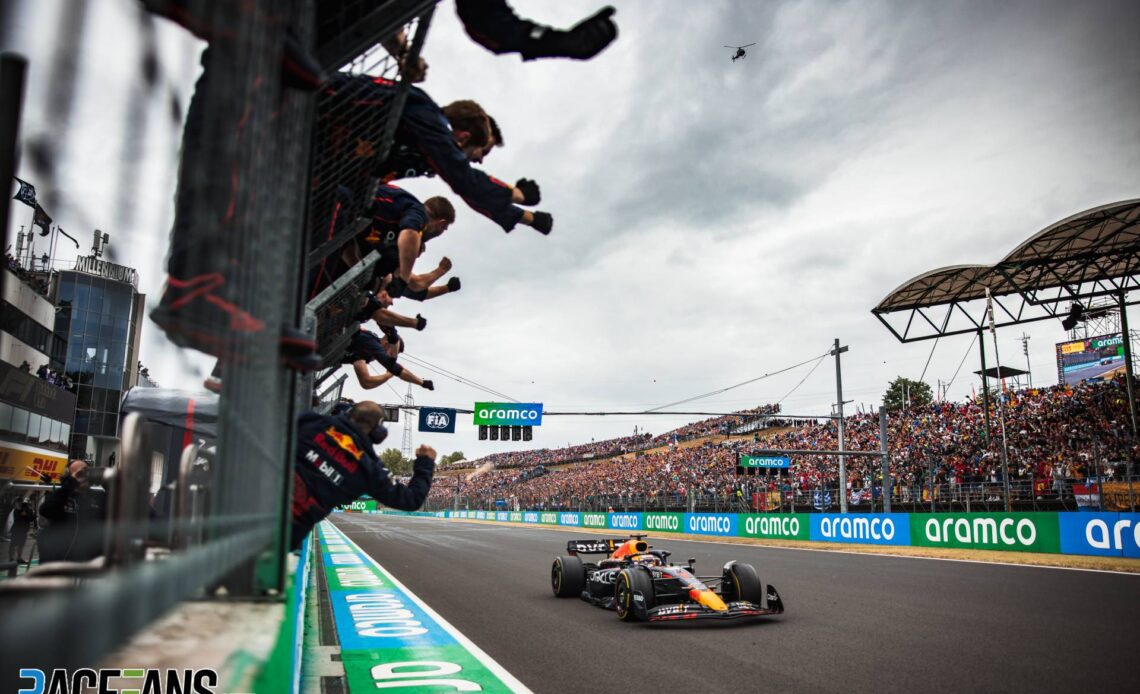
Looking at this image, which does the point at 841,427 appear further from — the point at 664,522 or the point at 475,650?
the point at 475,650

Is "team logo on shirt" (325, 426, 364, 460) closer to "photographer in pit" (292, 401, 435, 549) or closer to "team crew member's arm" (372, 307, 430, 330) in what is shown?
"photographer in pit" (292, 401, 435, 549)

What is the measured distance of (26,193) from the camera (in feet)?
3.81

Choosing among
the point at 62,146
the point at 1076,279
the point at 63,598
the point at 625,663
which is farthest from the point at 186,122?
the point at 1076,279

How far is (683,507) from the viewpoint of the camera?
31562 mm

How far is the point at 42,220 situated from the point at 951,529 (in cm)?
1893

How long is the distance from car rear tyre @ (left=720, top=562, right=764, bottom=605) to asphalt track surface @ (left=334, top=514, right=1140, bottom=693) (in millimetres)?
318

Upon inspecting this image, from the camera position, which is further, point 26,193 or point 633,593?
point 633,593

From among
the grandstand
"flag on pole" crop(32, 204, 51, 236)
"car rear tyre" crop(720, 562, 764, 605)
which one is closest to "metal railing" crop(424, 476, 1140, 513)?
"car rear tyre" crop(720, 562, 764, 605)

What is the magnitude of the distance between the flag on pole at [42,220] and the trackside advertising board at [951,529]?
615 inches

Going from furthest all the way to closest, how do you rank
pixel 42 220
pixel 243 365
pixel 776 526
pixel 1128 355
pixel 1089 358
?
1. pixel 1089 358
2. pixel 776 526
3. pixel 1128 355
4. pixel 243 365
5. pixel 42 220

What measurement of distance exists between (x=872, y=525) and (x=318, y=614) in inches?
612

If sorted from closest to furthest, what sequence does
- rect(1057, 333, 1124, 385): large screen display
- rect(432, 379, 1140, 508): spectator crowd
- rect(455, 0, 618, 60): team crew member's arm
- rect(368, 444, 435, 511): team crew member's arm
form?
rect(455, 0, 618, 60): team crew member's arm → rect(368, 444, 435, 511): team crew member's arm → rect(432, 379, 1140, 508): spectator crowd → rect(1057, 333, 1124, 385): large screen display

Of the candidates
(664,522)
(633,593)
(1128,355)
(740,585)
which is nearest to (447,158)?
(633,593)

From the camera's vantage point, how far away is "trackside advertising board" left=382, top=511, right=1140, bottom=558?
1369 cm
